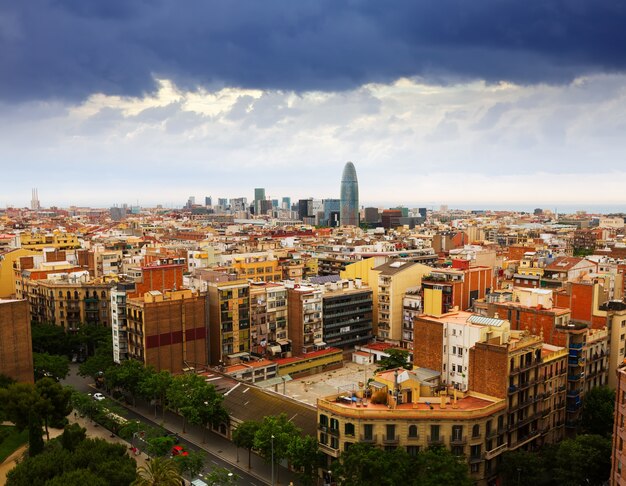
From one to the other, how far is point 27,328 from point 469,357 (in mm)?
50329

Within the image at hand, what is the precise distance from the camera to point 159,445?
5197 centimetres

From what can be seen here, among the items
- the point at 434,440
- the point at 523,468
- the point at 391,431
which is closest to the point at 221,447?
the point at 391,431

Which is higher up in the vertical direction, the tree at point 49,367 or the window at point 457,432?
the window at point 457,432

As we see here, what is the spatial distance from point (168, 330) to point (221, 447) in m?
19.1

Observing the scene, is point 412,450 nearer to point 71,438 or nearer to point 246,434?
point 246,434

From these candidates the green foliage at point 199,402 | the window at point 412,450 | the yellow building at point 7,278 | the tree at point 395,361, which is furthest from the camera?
the yellow building at point 7,278

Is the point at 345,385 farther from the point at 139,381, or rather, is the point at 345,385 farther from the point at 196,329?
the point at 139,381

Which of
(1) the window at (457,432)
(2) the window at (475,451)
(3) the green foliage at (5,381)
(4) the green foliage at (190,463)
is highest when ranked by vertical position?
(1) the window at (457,432)

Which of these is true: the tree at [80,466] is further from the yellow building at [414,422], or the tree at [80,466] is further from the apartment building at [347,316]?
the apartment building at [347,316]

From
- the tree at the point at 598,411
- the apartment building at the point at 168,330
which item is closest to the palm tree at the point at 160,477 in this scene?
the apartment building at the point at 168,330

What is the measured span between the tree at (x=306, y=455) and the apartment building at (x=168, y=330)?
28306 mm

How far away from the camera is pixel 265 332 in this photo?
8381 cm

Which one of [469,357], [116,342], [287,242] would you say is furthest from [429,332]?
[287,242]

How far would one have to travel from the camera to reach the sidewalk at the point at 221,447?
52441mm
